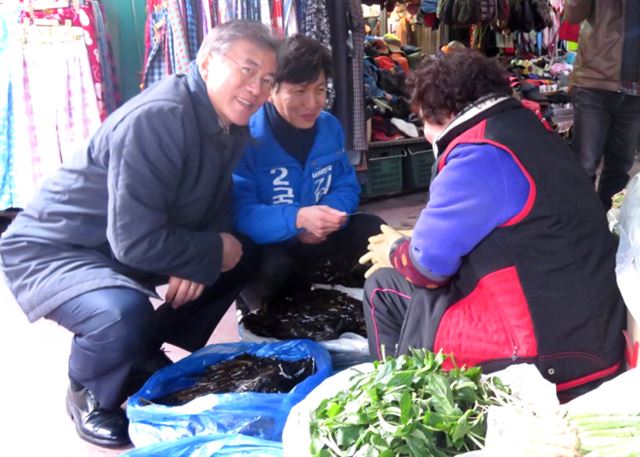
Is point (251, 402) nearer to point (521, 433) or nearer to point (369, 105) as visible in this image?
point (521, 433)

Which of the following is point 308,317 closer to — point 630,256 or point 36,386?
point 36,386

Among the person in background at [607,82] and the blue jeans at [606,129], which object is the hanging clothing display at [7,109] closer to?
the person in background at [607,82]

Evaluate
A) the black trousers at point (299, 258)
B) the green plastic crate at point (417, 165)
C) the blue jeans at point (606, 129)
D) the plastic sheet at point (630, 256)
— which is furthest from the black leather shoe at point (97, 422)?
the green plastic crate at point (417, 165)

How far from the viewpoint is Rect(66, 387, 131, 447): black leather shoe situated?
2.00 meters

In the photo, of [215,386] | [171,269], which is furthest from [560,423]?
[171,269]

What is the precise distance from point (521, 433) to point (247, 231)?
4.79ft

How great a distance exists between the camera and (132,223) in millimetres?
1821

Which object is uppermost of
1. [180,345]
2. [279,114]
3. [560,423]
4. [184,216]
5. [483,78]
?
[483,78]

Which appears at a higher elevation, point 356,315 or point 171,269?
point 171,269

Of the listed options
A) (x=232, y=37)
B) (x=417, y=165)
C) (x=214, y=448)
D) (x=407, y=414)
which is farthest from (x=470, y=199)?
(x=417, y=165)

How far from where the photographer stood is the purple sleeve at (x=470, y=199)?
146 cm

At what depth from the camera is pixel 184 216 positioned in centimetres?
207

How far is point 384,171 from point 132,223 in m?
4.11

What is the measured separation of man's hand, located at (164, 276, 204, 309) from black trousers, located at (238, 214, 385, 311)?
435mm
